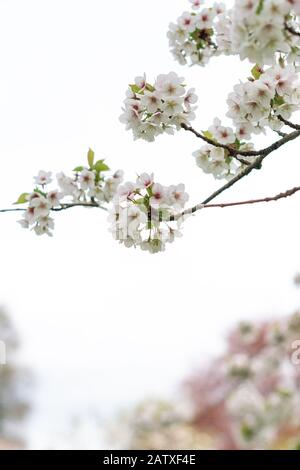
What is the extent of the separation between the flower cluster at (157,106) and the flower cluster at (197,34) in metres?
0.41

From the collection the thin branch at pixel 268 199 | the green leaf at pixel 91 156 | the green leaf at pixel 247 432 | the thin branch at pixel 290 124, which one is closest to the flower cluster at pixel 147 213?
the thin branch at pixel 268 199

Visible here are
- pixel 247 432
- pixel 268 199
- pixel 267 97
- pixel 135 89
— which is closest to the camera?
pixel 268 199

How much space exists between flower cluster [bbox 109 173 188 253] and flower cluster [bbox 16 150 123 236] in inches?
22.5

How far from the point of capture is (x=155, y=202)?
1871mm

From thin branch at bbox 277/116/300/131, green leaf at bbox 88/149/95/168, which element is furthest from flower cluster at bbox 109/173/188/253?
green leaf at bbox 88/149/95/168

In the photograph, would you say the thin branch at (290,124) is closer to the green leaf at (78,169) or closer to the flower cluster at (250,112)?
the flower cluster at (250,112)

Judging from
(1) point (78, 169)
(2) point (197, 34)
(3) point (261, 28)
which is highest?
(2) point (197, 34)

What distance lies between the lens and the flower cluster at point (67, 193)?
7.81 feet

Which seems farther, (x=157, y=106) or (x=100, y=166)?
(x=100, y=166)

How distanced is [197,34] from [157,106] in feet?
1.82

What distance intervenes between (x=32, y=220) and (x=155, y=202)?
0.72 metres

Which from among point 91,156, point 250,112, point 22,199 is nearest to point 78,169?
point 91,156

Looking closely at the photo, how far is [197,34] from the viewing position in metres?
2.33

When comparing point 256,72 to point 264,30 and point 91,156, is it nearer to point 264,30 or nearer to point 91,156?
point 264,30
